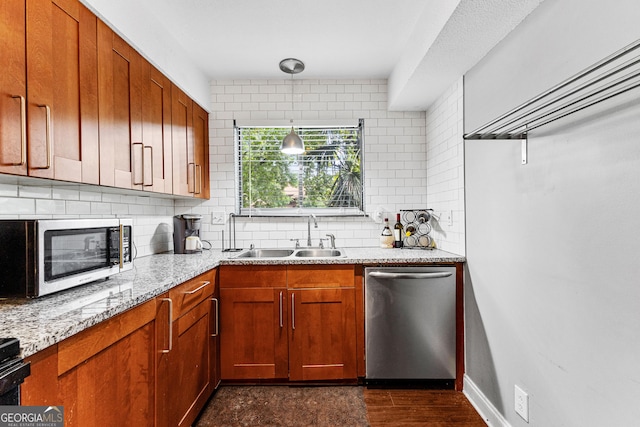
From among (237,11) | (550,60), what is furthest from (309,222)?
(550,60)

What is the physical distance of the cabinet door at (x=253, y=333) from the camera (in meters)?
2.35

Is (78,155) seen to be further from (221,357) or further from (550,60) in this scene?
(550,60)

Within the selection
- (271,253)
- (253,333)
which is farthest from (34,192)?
(271,253)

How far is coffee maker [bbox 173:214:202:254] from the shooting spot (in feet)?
8.91

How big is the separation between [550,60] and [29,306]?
7.20ft

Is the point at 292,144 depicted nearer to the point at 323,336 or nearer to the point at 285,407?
the point at 323,336

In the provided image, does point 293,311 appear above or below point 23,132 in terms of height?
below

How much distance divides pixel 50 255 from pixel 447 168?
2413 mm

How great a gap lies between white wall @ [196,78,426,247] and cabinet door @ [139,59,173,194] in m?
0.78

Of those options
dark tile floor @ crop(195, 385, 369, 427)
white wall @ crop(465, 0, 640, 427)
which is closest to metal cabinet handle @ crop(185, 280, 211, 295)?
dark tile floor @ crop(195, 385, 369, 427)

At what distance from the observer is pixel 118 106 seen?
5.77ft

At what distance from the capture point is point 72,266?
1379 millimetres

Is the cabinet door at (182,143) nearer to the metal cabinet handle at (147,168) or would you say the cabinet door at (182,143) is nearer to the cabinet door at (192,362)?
the metal cabinet handle at (147,168)
